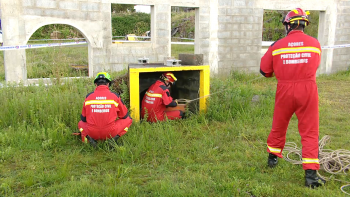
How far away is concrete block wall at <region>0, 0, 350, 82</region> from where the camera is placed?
323 inches

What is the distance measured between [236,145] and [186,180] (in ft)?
4.53

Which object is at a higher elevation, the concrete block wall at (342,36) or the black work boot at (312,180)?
the concrete block wall at (342,36)

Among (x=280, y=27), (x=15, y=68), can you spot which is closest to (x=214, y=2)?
(x=15, y=68)

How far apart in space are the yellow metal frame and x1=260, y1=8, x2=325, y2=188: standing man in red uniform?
2428mm

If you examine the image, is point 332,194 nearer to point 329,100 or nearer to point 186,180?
point 186,180

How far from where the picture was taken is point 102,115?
186 inches

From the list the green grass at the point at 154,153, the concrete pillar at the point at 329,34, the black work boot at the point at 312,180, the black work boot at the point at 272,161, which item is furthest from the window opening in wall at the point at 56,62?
the concrete pillar at the point at 329,34

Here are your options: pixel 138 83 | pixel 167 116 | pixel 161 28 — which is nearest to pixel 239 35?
pixel 161 28

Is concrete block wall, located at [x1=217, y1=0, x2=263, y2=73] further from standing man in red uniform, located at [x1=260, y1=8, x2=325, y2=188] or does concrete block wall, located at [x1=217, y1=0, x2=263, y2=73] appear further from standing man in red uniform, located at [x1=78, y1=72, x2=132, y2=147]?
standing man in red uniform, located at [x1=260, y1=8, x2=325, y2=188]

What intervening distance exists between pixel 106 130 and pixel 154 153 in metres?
0.77

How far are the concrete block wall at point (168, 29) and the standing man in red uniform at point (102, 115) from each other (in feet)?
14.1

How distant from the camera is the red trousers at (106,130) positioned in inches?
187

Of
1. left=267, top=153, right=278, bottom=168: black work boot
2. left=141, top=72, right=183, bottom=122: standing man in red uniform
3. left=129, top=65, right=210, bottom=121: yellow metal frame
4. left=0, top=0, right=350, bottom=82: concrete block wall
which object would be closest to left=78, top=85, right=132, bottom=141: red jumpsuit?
left=129, top=65, right=210, bottom=121: yellow metal frame

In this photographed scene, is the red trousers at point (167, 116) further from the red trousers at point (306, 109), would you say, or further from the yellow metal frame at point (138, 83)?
the red trousers at point (306, 109)
